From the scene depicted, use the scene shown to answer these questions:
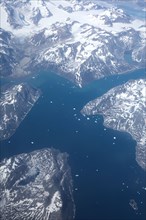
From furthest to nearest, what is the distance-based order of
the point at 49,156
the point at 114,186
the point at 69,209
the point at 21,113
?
the point at 21,113 → the point at 49,156 → the point at 114,186 → the point at 69,209

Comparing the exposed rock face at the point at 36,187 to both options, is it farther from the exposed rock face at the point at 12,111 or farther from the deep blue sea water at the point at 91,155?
the exposed rock face at the point at 12,111

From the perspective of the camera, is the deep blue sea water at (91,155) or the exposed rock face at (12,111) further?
the exposed rock face at (12,111)

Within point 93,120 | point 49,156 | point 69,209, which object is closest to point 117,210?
point 69,209

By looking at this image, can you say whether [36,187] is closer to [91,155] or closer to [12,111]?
[91,155]

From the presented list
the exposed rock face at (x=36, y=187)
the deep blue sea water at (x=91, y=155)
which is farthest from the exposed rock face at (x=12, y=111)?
the exposed rock face at (x=36, y=187)

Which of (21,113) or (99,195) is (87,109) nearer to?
(21,113)

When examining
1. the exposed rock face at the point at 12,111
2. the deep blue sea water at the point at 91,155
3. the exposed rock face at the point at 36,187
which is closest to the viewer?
the exposed rock face at the point at 36,187

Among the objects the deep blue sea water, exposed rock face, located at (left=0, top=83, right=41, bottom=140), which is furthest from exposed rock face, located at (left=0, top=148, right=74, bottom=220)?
exposed rock face, located at (left=0, top=83, right=41, bottom=140)
